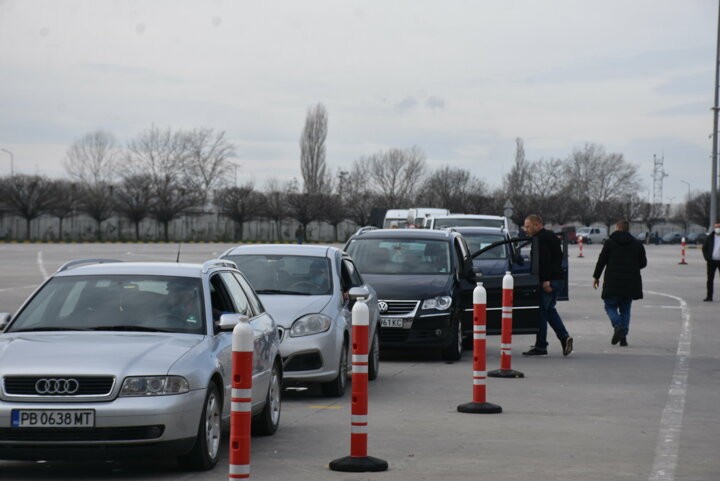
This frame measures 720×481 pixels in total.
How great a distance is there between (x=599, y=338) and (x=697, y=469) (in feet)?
39.1

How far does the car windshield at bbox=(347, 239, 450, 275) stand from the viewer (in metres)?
17.6

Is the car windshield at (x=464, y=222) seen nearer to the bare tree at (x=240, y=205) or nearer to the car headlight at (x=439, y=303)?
the car headlight at (x=439, y=303)

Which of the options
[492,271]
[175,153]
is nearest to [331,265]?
Result: [492,271]

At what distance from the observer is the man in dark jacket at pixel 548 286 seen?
17.5 m

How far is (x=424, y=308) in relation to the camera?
1645 cm

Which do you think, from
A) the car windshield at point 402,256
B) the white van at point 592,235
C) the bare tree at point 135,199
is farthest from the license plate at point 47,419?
the white van at point 592,235

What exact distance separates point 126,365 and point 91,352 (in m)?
0.31

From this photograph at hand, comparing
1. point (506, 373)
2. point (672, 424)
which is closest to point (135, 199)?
point (506, 373)

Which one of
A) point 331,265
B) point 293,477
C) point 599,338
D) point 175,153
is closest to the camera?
point 293,477

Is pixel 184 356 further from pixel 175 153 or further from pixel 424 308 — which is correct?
pixel 175 153

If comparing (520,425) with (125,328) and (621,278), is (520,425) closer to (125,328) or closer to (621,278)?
(125,328)

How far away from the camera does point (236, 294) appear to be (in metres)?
10.0

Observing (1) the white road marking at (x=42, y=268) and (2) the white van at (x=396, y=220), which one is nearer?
(1) the white road marking at (x=42, y=268)

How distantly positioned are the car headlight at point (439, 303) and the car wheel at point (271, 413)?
625cm
